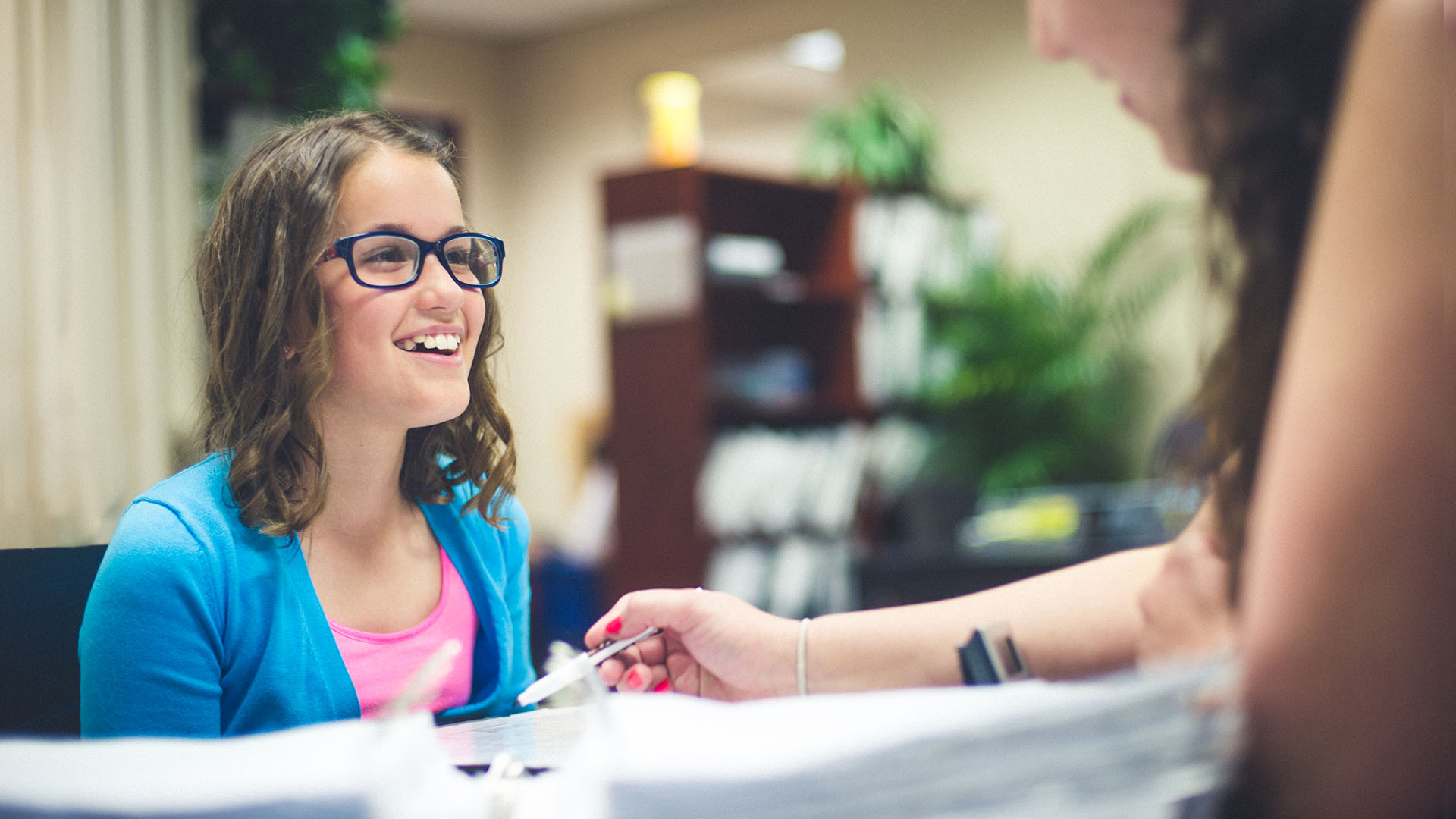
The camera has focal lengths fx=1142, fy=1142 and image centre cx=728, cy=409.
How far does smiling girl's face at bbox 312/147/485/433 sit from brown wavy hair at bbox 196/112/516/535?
1 cm

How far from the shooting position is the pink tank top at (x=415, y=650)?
0.80m

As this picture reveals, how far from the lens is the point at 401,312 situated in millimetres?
726

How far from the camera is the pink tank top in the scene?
0.80m

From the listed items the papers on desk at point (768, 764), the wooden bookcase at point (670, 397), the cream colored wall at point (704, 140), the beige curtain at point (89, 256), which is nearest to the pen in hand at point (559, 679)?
the papers on desk at point (768, 764)

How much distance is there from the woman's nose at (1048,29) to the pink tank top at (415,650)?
529mm

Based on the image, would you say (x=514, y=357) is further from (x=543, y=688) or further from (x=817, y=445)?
(x=817, y=445)

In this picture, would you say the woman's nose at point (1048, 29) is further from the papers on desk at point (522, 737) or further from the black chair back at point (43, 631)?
the black chair back at point (43, 631)

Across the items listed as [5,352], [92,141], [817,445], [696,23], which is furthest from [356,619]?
[696,23]

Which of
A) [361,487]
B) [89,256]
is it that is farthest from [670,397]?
[361,487]

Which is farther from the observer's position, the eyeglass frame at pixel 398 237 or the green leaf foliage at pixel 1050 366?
the green leaf foliage at pixel 1050 366

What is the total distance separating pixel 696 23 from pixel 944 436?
8.89 ft

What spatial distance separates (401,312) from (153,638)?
0.28 m

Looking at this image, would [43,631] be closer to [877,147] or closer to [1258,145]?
[1258,145]

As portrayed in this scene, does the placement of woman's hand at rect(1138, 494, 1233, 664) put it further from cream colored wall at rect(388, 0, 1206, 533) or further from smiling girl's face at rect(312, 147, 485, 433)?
cream colored wall at rect(388, 0, 1206, 533)
